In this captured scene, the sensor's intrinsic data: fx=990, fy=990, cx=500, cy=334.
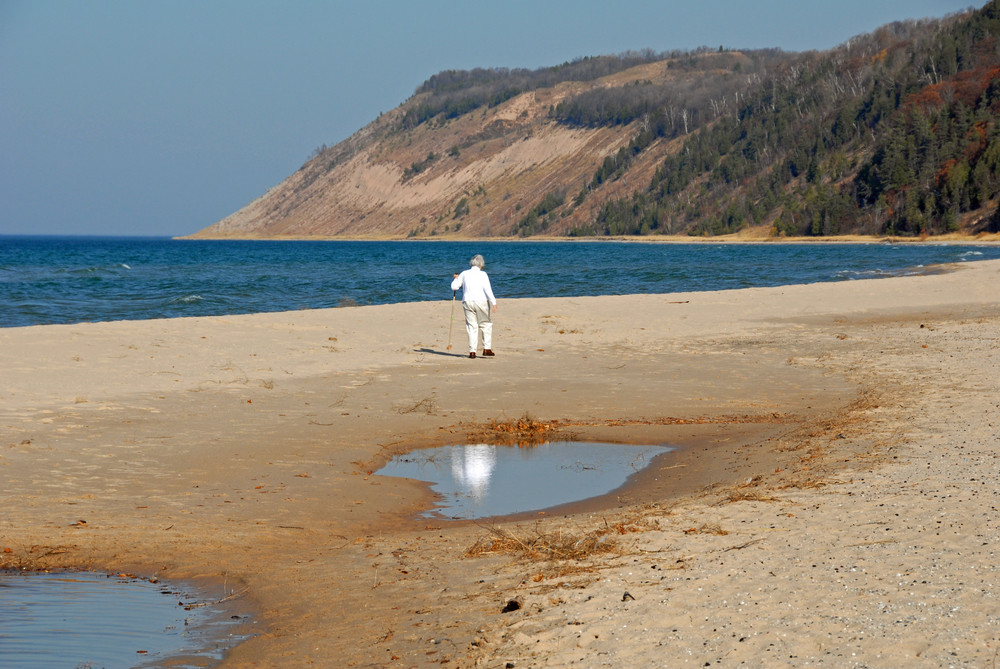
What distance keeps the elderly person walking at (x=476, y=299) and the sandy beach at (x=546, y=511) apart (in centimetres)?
67

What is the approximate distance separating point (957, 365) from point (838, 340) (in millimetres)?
4695

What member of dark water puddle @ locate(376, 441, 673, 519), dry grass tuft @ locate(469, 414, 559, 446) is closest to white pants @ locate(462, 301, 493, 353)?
dry grass tuft @ locate(469, 414, 559, 446)

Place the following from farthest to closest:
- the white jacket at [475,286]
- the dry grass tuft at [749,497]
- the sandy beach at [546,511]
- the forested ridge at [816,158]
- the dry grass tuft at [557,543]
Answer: the forested ridge at [816,158], the white jacket at [475,286], the dry grass tuft at [749,497], the dry grass tuft at [557,543], the sandy beach at [546,511]

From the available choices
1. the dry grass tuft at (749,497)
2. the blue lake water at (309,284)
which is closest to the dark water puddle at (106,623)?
the dry grass tuft at (749,497)

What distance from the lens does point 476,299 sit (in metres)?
17.2

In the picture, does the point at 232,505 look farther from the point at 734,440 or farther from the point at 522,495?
the point at 734,440

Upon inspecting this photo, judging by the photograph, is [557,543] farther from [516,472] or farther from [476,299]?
[476,299]

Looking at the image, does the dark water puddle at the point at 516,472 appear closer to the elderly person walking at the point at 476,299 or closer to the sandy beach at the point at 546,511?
the sandy beach at the point at 546,511

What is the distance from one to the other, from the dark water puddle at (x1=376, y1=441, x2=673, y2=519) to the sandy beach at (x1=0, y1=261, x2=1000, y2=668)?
309 millimetres

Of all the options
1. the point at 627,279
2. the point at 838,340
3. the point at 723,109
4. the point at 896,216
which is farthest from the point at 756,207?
the point at 838,340

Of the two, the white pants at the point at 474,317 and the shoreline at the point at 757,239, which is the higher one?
the shoreline at the point at 757,239

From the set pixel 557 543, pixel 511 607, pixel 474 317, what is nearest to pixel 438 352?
pixel 474 317

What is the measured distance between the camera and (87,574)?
6.75 metres

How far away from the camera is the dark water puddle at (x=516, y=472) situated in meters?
8.82
